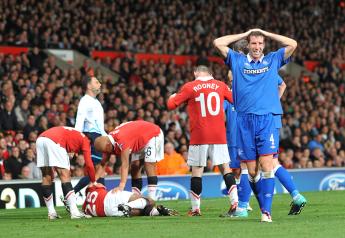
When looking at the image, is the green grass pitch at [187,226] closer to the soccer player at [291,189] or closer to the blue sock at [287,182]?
the soccer player at [291,189]

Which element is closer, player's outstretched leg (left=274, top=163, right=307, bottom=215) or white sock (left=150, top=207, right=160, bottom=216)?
player's outstretched leg (left=274, top=163, right=307, bottom=215)

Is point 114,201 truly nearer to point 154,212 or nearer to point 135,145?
point 154,212

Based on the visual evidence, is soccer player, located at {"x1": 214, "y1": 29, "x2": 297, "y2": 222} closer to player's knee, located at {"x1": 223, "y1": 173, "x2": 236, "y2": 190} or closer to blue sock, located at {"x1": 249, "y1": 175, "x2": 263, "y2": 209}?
blue sock, located at {"x1": 249, "y1": 175, "x2": 263, "y2": 209}

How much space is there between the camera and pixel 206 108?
46.7 ft

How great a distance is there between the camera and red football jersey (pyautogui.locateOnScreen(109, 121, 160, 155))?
14133 mm

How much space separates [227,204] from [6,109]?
6860 millimetres

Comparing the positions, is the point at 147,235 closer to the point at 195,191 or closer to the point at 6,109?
the point at 195,191

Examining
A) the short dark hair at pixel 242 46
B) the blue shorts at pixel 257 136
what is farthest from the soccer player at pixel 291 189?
the blue shorts at pixel 257 136

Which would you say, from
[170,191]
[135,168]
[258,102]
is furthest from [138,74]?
[258,102]

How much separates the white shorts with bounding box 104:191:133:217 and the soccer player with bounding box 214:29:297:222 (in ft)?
7.73

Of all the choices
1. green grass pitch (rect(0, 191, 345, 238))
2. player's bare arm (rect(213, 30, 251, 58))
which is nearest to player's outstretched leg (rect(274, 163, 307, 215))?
green grass pitch (rect(0, 191, 345, 238))

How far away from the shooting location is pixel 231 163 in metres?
15.2

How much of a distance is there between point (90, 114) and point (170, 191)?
5.75 metres

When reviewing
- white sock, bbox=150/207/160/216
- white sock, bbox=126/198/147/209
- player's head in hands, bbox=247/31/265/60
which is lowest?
white sock, bbox=150/207/160/216
